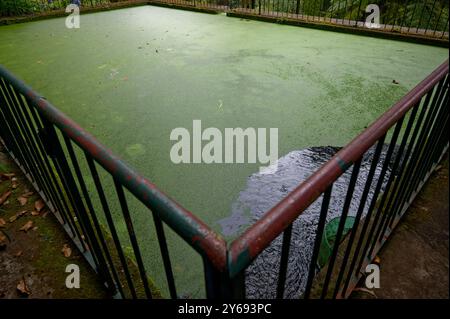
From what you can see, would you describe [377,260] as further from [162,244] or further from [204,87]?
[204,87]

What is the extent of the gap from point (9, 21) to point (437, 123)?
1104 centimetres

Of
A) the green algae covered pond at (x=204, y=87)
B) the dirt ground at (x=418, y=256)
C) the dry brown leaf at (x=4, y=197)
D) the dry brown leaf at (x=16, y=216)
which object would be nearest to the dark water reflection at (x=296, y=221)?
the green algae covered pond at (x=204, y=87)

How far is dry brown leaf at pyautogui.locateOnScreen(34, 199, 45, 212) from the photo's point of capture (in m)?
1.96

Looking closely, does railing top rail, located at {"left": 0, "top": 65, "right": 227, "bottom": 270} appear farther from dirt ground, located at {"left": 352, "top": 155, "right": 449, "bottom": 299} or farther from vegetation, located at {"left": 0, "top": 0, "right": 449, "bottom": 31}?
vegetation, located at {"left": 0, "top": 0, "right": 449, "bottom": 31}

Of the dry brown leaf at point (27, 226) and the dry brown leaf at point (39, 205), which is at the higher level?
the dry brown leaf at point (39, 205)

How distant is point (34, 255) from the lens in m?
1.69

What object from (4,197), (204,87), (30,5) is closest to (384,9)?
(204,87)

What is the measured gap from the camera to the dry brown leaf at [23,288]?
59.3 inches

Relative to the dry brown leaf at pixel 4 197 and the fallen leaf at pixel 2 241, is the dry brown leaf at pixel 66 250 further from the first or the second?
the dry brown leaf at pixel 4 197

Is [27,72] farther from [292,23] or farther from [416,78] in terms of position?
[416,78]

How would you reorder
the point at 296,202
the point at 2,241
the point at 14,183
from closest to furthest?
the point at 296,202 → the point at 2,241 → the point at 14,183

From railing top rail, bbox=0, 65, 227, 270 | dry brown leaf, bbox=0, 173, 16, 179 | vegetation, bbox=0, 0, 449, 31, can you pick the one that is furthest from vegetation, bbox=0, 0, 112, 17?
railing top rail, bbox=0, 65, 227, 270

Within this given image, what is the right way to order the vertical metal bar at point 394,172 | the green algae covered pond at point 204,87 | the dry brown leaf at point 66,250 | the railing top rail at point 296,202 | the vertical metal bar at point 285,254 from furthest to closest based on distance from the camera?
1. the green algae covered pond at point 204,87
2. the dry brown leaf at point 66,250
3. the vertical metal bar at point 394,172
4. the vertical metal bar at point 285,254
5. the railing top rail at point 296,202

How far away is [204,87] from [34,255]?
126 inches
